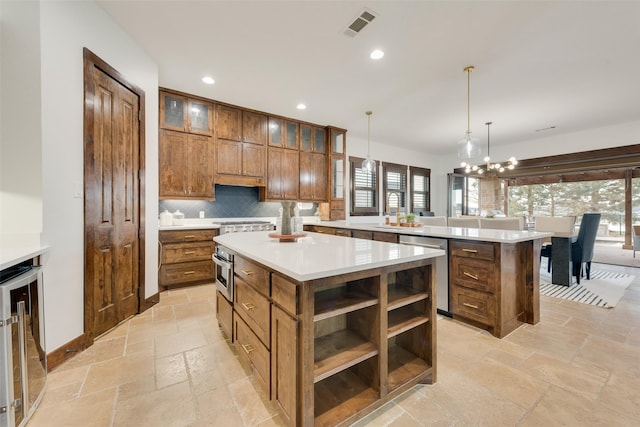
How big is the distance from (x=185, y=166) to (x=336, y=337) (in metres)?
3.39

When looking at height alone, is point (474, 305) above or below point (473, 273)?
below

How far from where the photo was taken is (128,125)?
2588 millimetres

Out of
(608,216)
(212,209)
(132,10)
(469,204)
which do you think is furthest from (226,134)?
(608,216)

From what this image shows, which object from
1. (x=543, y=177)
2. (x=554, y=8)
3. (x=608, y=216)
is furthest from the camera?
(x=543, y=177)

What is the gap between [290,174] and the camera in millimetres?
4777

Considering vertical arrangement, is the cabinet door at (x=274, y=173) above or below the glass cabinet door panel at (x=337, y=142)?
below

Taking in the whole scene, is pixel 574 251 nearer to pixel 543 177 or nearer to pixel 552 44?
pixel 552 44

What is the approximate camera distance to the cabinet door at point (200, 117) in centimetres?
382

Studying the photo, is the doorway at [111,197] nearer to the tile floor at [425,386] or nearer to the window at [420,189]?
the tile floor at [425,386]

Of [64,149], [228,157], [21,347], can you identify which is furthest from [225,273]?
[228,157]

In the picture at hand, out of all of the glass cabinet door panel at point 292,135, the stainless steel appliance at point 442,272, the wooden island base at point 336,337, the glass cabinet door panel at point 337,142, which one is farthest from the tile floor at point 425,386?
the glass cabinet door panel at point 337,142

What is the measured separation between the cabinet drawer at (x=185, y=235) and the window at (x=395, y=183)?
434 centimetres

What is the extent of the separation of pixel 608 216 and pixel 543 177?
2.03 meters

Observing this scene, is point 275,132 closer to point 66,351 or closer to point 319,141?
point 319,141
